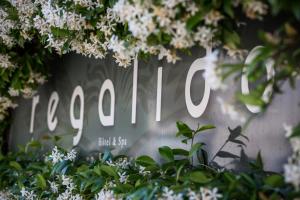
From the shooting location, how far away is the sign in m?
2.12

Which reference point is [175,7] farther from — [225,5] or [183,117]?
[183,117]

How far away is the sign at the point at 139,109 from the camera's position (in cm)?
212

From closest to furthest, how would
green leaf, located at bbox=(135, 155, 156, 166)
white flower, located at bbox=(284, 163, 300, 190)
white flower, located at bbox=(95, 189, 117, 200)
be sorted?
1. white flower, located at bbox=(284, 163, 300, 190)
2. white flower, located at bbox=(95, 189, 117, 200)
3. green leaf, located at bbox=(135, 155, 156, 166)

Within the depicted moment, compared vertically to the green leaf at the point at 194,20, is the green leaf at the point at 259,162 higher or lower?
lower

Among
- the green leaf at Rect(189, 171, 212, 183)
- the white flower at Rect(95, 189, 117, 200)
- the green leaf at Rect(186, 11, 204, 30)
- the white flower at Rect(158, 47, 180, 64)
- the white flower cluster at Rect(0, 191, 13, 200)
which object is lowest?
the white flower cluster at Rect(0, 191, 13, 200)

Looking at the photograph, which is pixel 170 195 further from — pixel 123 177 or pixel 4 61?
pixel 4 61

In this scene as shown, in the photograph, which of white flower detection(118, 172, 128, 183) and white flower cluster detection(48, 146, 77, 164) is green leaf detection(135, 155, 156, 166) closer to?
white flower detection(118, 172, 128, 183)

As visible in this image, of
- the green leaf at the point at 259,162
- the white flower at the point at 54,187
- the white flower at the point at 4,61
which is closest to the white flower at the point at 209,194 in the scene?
the green leaf at the point at 259,162

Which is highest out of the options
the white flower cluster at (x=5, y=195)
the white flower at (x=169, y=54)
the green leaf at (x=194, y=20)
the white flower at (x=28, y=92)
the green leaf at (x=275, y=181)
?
the green leaf at (x=194, y=20)

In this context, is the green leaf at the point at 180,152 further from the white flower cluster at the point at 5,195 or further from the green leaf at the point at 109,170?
the white flower cluster at the point at 5,195

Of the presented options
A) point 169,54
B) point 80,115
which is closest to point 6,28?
point 80,115

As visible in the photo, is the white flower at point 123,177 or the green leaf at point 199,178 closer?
the green leaf at point 199,178

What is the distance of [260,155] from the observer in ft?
6.91

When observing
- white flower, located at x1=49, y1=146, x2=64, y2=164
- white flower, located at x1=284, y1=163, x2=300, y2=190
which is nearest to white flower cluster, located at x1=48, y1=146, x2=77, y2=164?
white flower, located at x1=49, y1=146, x2=64, y2=164
